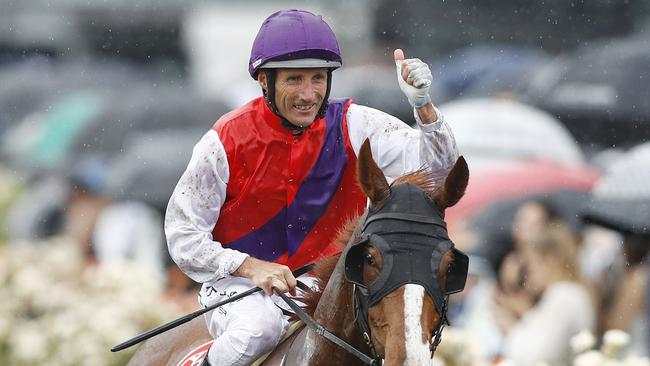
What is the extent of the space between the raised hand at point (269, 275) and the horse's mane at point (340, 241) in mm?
77

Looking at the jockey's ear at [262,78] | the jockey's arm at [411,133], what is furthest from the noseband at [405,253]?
the jockey's ear at [262,78]

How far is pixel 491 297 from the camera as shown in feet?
31.0

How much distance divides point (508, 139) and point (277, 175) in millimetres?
6702

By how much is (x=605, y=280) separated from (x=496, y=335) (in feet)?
2.56

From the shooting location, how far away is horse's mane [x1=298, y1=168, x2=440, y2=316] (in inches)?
189

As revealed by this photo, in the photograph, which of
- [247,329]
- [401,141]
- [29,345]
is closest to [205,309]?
[247,329]

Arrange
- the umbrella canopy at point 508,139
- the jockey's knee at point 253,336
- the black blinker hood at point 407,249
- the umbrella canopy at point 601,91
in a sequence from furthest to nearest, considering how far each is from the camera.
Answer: the umbrella canopy at point 601,91
the umbrella canopy at point 508,139
the jockey's knee at point 253,336
the black blinker hood at point 407,249

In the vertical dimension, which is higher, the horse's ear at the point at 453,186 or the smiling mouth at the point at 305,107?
the smiling mouth at the point at 305,107

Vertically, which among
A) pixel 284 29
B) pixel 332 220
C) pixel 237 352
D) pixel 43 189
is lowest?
pixel 43 189

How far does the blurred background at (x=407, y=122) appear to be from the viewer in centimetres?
879

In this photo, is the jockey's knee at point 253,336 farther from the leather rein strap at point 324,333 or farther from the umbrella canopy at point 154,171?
the umbrella canopy at point 154,171

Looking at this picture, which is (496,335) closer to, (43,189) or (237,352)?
(237,352)

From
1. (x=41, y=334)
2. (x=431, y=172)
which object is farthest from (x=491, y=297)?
(x=431, y=172)

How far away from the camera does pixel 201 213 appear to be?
210 inches
